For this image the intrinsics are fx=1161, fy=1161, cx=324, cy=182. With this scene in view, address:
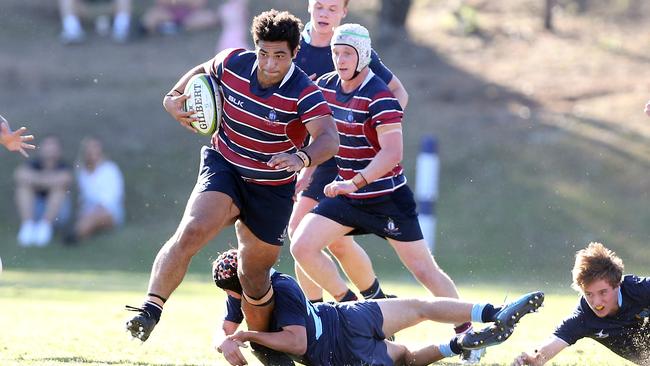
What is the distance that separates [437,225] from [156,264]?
31.8ft

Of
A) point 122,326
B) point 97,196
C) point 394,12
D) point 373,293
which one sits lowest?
point 97,196

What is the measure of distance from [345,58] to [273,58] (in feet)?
3.35

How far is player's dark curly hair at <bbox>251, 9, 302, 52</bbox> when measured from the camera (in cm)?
649

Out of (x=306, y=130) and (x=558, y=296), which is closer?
(x=306, y=130)

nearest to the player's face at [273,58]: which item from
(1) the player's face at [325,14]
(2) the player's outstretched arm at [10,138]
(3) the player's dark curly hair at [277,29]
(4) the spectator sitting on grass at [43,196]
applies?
(3) the player's dark curly hair at [277,29]

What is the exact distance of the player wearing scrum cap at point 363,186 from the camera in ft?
24.4

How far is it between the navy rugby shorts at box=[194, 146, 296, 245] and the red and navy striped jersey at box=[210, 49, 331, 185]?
0.05 meters

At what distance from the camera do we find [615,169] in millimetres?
16453

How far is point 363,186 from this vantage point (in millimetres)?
7352

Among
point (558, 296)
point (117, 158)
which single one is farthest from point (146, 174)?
point (558, 296)

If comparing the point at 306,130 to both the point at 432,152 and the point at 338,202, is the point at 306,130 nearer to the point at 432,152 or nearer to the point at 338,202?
the point at 338,202

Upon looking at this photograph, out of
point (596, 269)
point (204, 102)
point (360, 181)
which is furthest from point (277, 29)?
point (596, 269)

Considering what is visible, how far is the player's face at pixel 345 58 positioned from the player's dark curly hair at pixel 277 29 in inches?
35.6

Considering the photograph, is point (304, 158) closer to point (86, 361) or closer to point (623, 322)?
point (86, 361)
